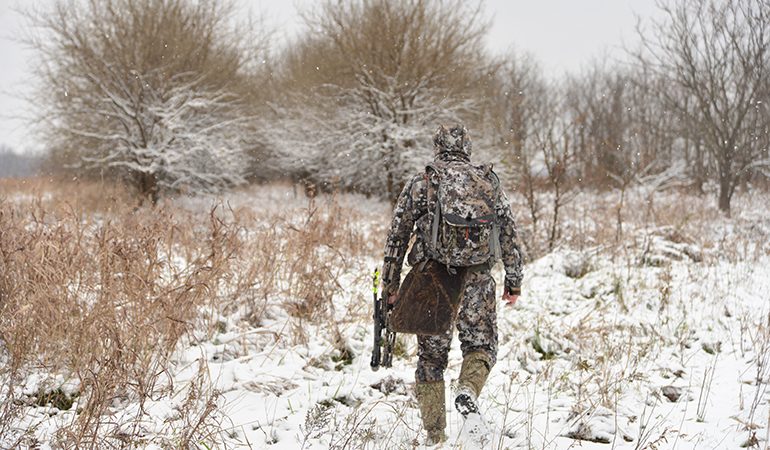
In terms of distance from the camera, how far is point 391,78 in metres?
12.7

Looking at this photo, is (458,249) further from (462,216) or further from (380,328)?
(380,328)

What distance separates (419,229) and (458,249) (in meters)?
0.29

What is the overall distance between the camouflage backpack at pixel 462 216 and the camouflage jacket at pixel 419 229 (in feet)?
0.33

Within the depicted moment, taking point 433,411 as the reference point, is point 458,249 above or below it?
above

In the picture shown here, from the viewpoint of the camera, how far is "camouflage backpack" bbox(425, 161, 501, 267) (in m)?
2.13

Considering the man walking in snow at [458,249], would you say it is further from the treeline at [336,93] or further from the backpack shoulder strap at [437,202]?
the treeline at [336,93]

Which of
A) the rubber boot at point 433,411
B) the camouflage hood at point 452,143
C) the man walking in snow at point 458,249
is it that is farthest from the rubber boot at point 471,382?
the camouflage hood at point 452,143

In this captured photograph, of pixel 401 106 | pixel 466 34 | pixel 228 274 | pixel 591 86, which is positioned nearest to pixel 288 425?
pixel 228 274

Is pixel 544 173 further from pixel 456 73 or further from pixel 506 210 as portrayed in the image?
pixel 456 73

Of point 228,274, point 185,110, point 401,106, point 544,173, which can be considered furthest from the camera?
point 401,106

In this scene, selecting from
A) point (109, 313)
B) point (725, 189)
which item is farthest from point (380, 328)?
point (725, 189)

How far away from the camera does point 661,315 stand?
4.09 metres

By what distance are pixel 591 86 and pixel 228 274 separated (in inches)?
1301

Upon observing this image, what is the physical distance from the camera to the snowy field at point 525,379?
2137mm
